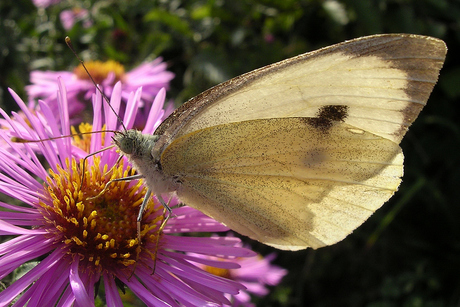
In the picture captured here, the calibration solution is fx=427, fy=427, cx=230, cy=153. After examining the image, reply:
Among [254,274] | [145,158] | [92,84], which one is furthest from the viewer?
[254,274]

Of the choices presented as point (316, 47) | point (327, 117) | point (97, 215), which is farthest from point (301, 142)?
point (316, 47)

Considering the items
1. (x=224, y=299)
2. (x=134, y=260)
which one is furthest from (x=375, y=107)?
(x=134, y=260)

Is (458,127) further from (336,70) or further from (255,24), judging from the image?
(336,70)

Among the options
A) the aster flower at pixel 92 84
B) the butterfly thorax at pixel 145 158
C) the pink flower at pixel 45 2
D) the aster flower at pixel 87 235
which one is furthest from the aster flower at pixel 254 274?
the pink flower at pixel 45 2

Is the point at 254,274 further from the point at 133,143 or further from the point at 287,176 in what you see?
the point at 133,143

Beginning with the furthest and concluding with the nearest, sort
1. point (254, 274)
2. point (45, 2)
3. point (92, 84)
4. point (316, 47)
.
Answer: point (45, 2) < point (316, 47) < point (254, 274) < point (92, 84)

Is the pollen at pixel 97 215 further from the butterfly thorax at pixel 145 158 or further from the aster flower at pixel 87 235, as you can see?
the butterfly thorax at pixel 145 158

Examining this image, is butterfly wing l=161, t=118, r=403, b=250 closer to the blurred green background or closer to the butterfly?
the butterfly
